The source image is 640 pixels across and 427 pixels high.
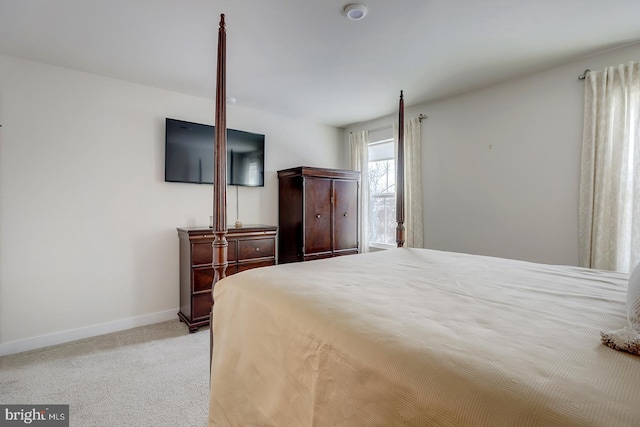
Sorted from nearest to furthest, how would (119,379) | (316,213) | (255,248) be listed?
1. (119,379)
2. (255,248)
3. (316,213)

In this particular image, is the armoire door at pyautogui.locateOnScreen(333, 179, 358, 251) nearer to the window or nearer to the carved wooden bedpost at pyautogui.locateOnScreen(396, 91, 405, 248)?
the window

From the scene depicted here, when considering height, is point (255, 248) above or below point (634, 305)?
Answer: below

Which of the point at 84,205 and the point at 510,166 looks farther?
the point at 510,166

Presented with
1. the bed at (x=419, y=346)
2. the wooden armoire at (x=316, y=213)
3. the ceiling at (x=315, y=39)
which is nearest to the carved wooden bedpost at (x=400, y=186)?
the ceiling at (x=315, y=39)

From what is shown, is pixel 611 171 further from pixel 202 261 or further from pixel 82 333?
pixel 82 333

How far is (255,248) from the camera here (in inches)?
134

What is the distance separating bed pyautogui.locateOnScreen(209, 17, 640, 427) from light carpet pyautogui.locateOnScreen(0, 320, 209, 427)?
0.70 meters

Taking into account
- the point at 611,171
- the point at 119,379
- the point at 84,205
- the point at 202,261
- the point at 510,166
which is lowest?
the point at 119,379

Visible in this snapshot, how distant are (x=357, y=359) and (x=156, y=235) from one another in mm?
3109

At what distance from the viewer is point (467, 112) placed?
3.42 meters

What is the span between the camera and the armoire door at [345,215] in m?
4.11

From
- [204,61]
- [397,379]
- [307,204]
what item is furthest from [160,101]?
[397,379]

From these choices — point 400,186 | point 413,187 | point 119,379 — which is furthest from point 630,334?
point 413,187

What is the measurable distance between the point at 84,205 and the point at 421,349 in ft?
10.9
